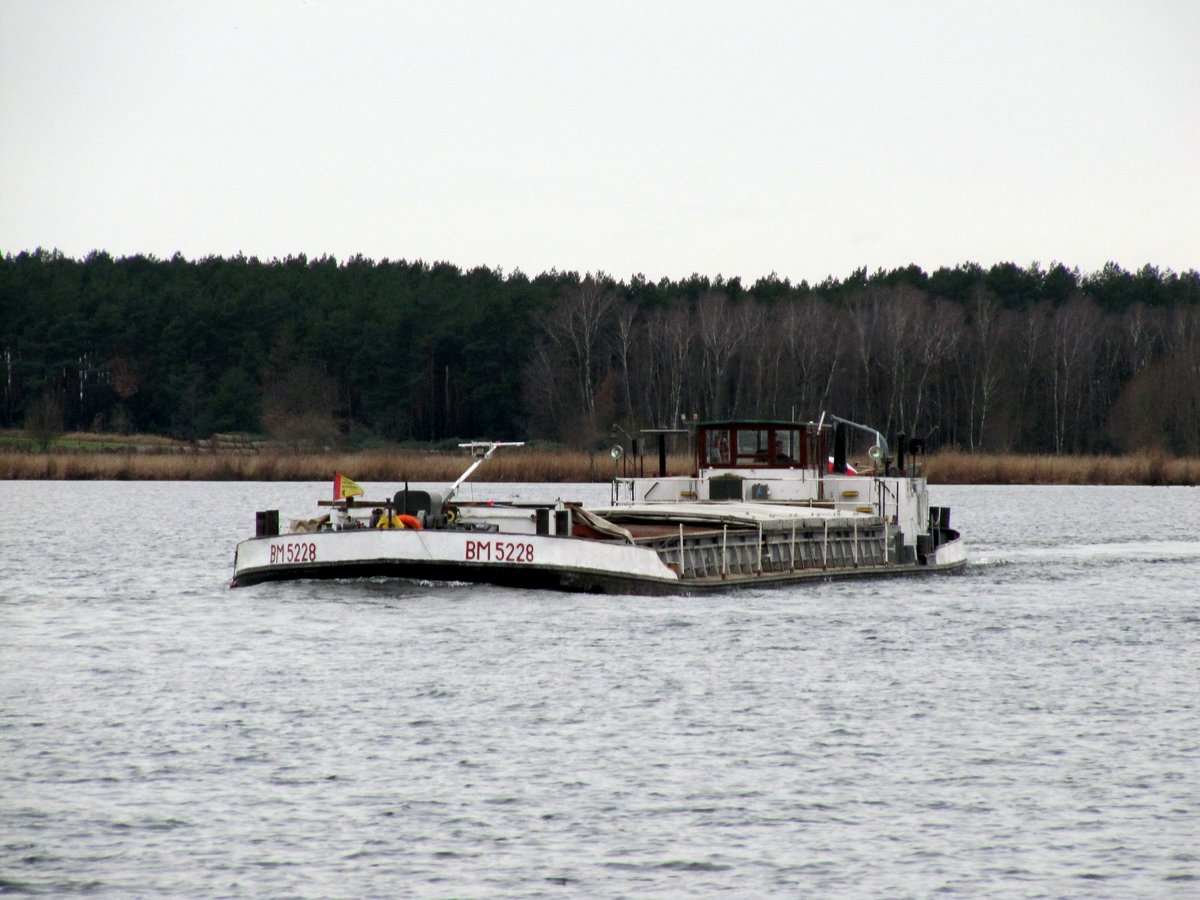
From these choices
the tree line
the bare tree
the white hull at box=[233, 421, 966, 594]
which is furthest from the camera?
the bare tree

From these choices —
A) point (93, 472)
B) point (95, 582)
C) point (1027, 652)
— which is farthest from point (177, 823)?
point (93, 472)

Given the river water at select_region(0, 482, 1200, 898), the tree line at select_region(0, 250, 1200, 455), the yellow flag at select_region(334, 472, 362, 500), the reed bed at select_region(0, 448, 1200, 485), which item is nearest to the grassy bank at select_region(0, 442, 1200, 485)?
the reed bed at select_region(0, 448, 1200, 485)

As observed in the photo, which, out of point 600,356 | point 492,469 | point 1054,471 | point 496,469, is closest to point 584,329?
point 600,356

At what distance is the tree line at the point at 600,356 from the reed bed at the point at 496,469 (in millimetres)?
18919

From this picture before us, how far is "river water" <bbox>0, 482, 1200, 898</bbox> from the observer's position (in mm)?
13961

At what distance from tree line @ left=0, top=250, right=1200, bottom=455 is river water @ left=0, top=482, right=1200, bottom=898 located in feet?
222

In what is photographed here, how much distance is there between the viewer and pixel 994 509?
77438 millimetres

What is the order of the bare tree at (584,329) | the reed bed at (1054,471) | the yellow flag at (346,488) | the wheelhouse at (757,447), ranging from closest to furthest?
the yellow flag at (346,488), the wheelhouse at (757,447), the reed bed at (1054,471), the bare tree at (584,329)

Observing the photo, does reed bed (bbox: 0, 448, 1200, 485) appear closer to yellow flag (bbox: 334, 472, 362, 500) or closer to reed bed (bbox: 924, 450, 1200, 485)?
reed bed (bbox: 924, 450, 1200, 485)

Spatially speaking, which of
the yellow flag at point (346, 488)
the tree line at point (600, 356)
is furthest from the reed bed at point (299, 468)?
the yellow flag at point (346, 488)

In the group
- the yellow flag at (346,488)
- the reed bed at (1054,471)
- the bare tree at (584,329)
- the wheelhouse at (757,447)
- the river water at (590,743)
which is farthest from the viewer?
the bare tree at (584,329)

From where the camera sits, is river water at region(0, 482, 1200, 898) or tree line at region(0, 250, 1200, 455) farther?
tree line at region(0, 250, 1200, 455)

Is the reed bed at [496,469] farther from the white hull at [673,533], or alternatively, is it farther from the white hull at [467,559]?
the white hull at [467,559]

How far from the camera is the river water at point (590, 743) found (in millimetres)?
13961
